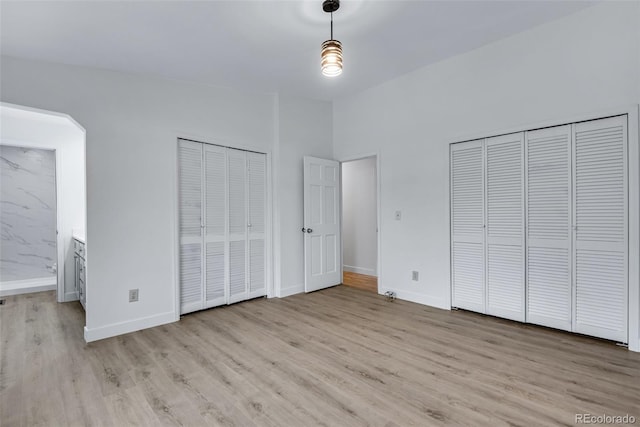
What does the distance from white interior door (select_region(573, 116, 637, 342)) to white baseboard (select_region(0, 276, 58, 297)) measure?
21.3 ft

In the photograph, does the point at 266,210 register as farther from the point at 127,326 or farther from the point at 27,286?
the point at 27,286

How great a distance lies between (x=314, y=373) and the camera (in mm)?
2334

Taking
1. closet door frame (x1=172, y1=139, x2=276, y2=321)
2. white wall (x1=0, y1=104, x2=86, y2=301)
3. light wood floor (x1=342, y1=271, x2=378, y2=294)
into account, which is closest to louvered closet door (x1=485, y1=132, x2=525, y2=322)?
light wood floor (x1=342, y1=271, x2=378, y2=294)

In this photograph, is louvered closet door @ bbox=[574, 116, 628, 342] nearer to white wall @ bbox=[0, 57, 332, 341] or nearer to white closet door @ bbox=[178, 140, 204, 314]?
white wall @ bbox=[0, 57, 332, 341]

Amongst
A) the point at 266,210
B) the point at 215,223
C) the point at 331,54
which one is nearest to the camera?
the point at 331,54

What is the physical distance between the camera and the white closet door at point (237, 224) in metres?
4.05

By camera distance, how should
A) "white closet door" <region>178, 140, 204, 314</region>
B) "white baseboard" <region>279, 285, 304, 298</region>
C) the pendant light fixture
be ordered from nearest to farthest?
the pendant light fixture, "white closet door" <region>178, 140, 204, 314</region>, "white baseboard" <region>279, 285, 304, 298</region>

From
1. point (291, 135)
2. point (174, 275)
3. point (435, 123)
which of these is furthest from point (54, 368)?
point (435, 123)

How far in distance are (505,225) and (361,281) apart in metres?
2.59

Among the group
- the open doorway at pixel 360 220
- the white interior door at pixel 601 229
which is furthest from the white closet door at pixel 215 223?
the white interior door at pixel 601 229

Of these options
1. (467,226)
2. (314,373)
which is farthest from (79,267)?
(467,226)

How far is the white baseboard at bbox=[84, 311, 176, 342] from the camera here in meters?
2.99

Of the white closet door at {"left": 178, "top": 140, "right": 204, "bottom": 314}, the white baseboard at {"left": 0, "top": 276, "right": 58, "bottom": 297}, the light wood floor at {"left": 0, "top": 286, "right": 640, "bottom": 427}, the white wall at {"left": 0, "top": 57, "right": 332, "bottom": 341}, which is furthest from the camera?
the white baseboard at {"left": 0, "top": 276, "right": 58, "bottom": 297}

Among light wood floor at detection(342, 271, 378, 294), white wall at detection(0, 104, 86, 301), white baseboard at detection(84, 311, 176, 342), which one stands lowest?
light wood floor at detection(342, 271, 378, 294)
